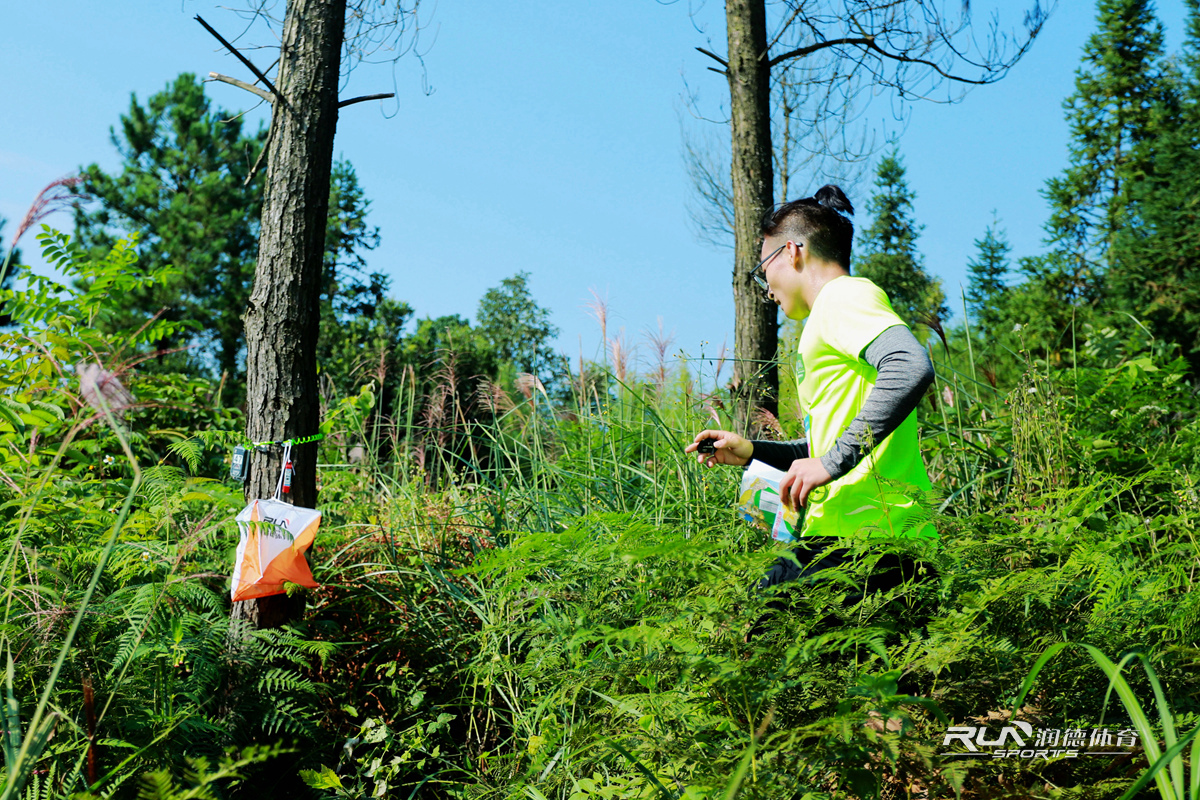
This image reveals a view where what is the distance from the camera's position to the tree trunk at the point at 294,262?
9.69 feet

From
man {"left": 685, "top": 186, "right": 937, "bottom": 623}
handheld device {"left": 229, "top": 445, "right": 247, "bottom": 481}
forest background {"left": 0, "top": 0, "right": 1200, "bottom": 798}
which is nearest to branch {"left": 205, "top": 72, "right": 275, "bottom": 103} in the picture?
forest background {"left": 0, "top": 0, "right": 1200, "bottom": 798}

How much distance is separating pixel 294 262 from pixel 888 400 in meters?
2.20

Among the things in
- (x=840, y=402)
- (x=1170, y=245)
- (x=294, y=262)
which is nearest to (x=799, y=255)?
(x=840, y=402)

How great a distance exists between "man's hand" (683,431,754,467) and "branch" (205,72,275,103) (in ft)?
7.20

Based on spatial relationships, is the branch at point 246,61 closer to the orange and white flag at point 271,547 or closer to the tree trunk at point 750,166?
the orange and white flag at point 271,547

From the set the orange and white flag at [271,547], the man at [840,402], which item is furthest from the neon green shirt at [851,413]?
the orange and white flag at [271,547]

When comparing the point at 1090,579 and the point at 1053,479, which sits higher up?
the point at 1053,479

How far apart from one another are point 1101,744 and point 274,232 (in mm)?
3006

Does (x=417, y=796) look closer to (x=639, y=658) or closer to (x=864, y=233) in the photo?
(x=639, y=658)

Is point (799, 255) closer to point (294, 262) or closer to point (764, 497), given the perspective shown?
point (764, 497)

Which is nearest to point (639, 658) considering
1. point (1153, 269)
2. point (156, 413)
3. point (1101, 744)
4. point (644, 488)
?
point (1101, 744)

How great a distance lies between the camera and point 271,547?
8.79ft

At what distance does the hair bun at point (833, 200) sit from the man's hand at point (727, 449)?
817mm

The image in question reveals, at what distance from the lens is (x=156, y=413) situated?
182 inches
